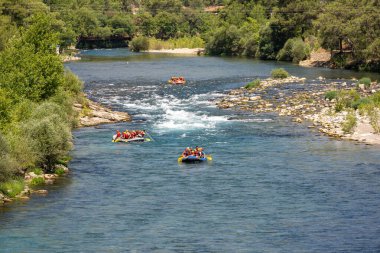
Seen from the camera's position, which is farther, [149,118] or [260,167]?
[149,118]

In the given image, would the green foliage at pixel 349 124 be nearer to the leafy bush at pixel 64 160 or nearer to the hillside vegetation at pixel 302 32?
the leafy bush at pixel 64 160

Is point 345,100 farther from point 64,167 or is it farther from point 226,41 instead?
point 226,41

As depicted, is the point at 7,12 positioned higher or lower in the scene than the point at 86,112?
higher

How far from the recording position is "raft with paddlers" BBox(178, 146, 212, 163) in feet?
219

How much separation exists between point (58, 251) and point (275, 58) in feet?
442

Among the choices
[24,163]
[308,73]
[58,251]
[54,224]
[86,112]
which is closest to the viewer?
[58,251]

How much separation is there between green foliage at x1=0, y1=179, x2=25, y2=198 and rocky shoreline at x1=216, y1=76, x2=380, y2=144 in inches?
1347

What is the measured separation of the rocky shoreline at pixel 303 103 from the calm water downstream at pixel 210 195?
9.31 feet

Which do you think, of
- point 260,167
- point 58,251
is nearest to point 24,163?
point 58,251

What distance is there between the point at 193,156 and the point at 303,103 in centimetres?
3372

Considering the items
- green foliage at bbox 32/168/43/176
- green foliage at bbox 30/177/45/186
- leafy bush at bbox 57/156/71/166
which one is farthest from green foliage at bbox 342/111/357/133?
green foliage at bbox 30/177/45/186

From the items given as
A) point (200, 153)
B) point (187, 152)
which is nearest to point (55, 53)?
point (187, 152)

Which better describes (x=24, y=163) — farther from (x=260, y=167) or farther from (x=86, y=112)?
(x=86, y=112)

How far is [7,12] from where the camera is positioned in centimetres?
14212
